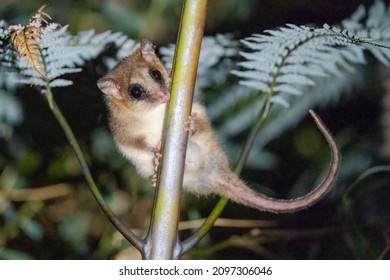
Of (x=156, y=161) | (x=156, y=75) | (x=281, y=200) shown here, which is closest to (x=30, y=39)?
(x=156, y=75)

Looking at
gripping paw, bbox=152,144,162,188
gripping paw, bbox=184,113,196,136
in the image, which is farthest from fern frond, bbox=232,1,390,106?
gripping paw, bbox=152,144,162,188

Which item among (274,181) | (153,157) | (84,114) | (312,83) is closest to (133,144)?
(153,157)

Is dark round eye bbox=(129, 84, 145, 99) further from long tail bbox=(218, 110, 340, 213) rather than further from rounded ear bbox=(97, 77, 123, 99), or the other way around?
long tail bbox=(218, 110, 340, 213)

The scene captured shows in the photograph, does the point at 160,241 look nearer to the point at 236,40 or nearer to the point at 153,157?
the point at 153,157

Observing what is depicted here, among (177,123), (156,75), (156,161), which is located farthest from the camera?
(156,75)

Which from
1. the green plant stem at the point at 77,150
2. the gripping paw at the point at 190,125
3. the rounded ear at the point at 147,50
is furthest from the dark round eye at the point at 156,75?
the green plant stem at the point at 77,150

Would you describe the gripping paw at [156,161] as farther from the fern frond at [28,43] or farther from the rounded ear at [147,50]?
the fern frond at [28,43]

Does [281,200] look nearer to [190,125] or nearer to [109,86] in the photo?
[190,125]
